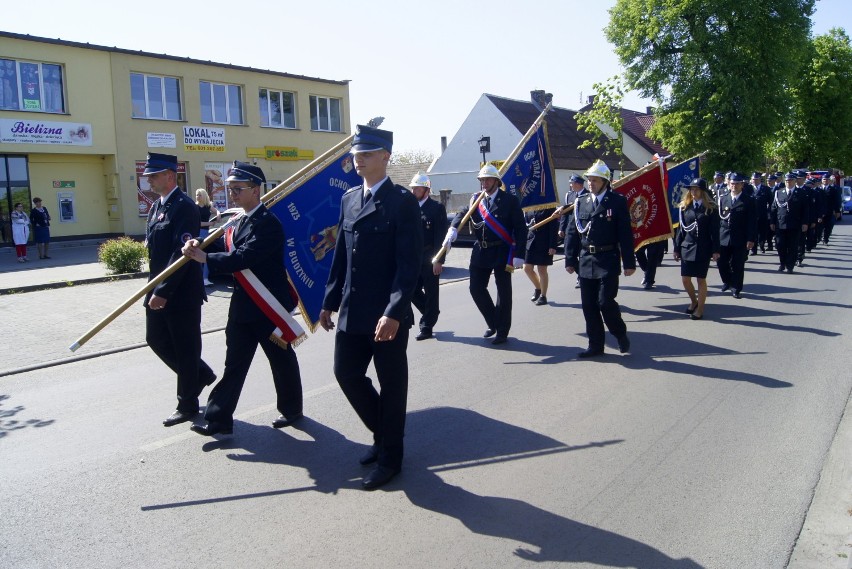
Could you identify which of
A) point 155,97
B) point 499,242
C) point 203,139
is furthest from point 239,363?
point 203,139

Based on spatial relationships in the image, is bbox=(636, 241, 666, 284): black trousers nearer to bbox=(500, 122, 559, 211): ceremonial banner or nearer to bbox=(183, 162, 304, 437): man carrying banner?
bbox=(500, 122, 559, 211): ceremonial banner

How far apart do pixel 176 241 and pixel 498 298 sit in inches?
160

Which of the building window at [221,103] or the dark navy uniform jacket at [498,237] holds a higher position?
the building window at [221,103]

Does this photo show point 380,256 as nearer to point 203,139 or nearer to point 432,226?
point 432,226

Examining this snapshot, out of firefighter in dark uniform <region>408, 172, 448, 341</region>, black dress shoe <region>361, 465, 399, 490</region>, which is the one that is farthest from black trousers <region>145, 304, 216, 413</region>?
firefighter in dark uniform <region>408, 172, 448, 341</region>

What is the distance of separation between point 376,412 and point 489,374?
7.85 ft

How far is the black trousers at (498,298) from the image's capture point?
26.8 feet

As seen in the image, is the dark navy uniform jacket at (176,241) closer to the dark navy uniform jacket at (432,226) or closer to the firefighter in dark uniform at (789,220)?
the dark navy uniform jacket at (432,226)

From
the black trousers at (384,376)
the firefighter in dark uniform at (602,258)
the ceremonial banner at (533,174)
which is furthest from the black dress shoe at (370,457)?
the ceremonial banner at (533,174)

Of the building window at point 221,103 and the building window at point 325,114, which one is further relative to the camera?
the building window at point 325,114

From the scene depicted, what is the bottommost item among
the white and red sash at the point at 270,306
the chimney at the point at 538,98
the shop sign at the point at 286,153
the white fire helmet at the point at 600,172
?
the white and red sash at the point at 270,306

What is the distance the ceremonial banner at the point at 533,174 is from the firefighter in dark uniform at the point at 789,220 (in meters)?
7.20

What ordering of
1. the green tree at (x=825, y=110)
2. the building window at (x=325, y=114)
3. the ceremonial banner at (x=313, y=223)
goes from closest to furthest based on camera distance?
1. the ceremonial banner at (x=313, y=223)
2. the building window at (x=325, y=114)
3. the green tree at (x=825, y=110)

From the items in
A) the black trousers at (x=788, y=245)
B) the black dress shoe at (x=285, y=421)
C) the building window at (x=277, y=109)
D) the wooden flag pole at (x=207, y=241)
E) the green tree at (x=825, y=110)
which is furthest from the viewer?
the green tree at (x=825, y=110)
